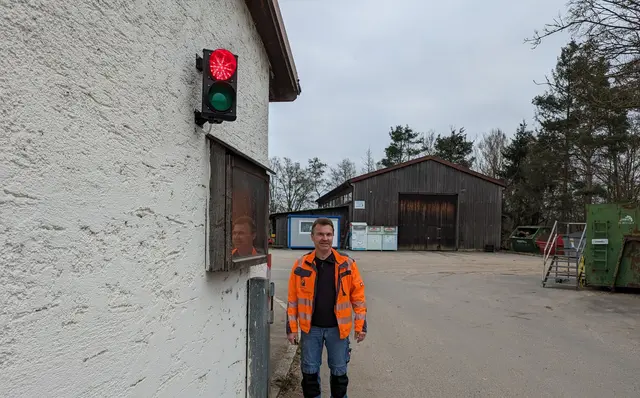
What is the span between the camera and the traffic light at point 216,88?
2.76 metres

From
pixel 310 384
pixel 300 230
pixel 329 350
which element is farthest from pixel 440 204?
pixel 310 384

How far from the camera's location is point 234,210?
11.4ft

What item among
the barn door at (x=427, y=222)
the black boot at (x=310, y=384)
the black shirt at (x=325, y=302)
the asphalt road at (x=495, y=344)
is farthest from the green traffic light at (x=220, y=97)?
the barn door at (x=427, y=222)

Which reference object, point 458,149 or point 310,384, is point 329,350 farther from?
point 458,149

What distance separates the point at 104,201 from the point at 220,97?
1119 mm

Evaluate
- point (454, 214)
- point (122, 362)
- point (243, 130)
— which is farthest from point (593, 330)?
point (454, 214)

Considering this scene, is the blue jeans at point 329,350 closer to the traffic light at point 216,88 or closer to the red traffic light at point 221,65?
the traffic light at point 216,88

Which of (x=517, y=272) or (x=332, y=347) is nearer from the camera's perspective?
(x=332, y=347)

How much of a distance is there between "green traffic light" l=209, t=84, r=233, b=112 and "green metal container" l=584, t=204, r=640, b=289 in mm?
12432

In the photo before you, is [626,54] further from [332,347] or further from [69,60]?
[69,60]

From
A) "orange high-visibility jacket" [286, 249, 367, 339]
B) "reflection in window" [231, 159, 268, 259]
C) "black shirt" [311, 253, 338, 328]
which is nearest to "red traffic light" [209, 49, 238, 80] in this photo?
"reflection in window" [231, 159, 268, 259]

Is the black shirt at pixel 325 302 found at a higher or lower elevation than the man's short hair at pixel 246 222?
lower

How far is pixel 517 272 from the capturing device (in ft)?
55.1

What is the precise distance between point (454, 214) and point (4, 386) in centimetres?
2939
